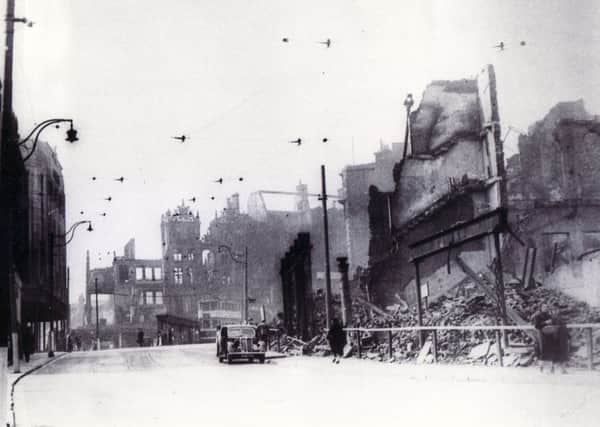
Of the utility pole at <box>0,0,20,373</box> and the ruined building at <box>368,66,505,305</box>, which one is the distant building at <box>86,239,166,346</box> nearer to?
the ruined building at <box>368,66,505,305</box>

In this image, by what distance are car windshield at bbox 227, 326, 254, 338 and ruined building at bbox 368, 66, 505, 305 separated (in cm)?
1109

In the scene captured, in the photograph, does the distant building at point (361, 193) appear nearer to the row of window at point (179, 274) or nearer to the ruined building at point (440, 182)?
the ruined building at point (440, 182)

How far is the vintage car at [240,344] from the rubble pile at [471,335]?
122 inches

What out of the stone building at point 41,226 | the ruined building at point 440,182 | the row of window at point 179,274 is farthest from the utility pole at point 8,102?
the row of window at point 179,274

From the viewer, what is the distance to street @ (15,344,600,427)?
941cm

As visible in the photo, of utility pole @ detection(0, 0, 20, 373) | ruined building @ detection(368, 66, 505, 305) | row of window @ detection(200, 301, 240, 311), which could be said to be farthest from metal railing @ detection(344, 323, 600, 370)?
row of window @ detection(200, 301, 240, 311)

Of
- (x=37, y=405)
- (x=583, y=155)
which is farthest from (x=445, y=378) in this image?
(x=583, y=155)

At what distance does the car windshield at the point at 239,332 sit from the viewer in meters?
24.6

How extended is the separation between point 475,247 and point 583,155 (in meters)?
6.22

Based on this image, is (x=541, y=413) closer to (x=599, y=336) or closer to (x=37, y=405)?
(x=599, y=336)

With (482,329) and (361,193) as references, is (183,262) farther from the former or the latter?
(482,329)

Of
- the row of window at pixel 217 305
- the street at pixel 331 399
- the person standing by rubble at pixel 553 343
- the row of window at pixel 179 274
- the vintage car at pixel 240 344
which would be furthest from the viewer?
the row of window at pixel 217 305

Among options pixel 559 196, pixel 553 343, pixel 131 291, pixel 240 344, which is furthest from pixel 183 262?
pixel 553 343

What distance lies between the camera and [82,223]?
85.7 ft
